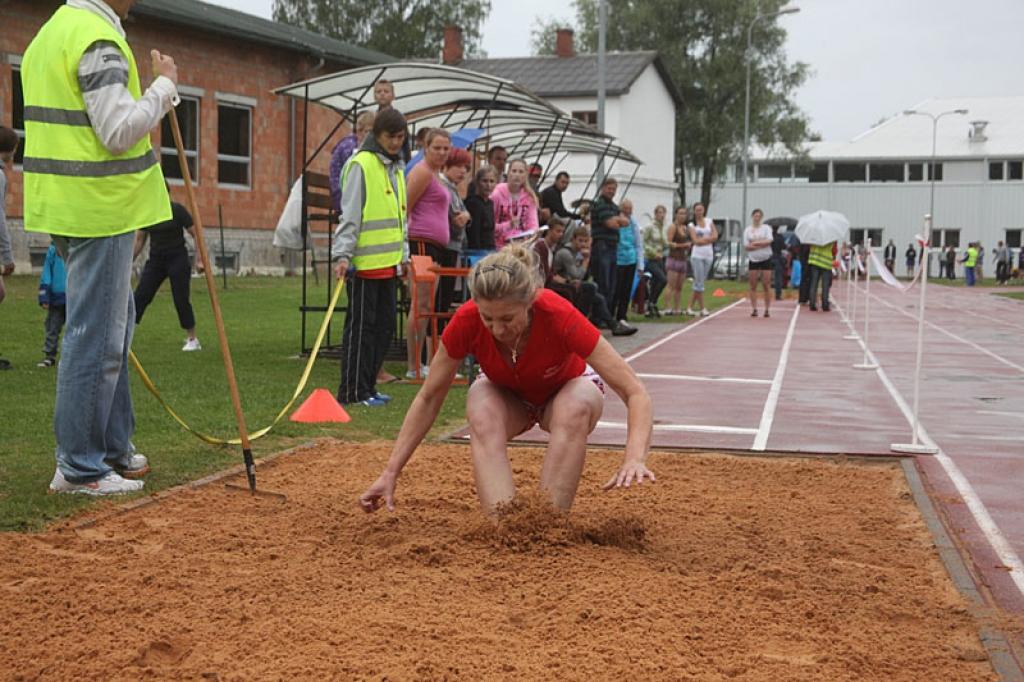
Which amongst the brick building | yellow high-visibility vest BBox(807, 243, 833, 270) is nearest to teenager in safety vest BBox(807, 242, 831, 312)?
yellow high-visibility vest BBox(807, 243, 833, 270)

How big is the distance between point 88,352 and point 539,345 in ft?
7.38

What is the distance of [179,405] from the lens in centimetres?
912

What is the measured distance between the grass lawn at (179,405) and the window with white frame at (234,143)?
13691 mm

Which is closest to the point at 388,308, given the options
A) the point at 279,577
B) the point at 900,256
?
the point at 279,577

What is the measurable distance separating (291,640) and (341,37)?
58089 mm

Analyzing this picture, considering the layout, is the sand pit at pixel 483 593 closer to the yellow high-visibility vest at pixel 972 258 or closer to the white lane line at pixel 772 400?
the white lane line at pixel 772 400

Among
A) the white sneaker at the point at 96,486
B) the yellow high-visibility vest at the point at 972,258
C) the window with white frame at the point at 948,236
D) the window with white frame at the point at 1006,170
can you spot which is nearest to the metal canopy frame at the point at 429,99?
the white sneaker at the point at 96,486

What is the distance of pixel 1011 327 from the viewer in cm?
2306

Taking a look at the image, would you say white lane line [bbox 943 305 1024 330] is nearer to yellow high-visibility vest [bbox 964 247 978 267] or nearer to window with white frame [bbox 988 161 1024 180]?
yellow high-visibility vest [bbox 964 247 978 267]

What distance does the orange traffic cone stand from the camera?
868cm

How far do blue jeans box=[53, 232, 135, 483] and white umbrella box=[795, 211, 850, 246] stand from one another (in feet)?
68.4

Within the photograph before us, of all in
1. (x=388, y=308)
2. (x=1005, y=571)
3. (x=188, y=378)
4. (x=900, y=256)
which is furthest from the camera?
(x=900, y=256)

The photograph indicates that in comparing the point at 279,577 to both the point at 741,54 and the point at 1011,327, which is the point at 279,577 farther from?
the point at 741,54

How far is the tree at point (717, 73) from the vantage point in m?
62.2
